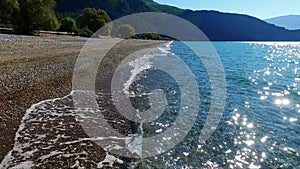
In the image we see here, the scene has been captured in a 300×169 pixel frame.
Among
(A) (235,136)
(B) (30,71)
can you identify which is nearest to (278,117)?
(A) (235,136)

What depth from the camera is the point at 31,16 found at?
7475 cm

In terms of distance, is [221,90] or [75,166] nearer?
[75,166]

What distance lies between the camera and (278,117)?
19281mm

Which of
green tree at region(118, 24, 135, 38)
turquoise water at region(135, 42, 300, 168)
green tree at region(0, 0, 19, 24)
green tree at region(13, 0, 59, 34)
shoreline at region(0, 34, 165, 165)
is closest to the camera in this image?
turquoise water at region(135, 42, 300, 168)

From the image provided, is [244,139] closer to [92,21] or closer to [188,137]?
[188,137]

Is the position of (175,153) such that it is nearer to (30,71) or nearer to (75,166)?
(75,166)

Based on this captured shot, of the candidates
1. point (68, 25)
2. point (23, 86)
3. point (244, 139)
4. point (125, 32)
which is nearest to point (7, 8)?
point (68, 25)

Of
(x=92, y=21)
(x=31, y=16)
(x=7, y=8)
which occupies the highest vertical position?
(x=7, y=8)

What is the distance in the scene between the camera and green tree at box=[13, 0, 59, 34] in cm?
7469

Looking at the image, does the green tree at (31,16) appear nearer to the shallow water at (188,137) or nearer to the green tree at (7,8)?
the green tree at (7,8)

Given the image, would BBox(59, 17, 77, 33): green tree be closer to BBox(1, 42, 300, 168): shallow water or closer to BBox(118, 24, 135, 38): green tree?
BBox(118, 24, 135, 38): green tree

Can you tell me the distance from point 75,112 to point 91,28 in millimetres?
115901

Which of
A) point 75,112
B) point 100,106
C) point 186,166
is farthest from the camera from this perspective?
point 100,106

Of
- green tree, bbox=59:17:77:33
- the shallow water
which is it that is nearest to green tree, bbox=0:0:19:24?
green tree, bbox=59:17:77:33
